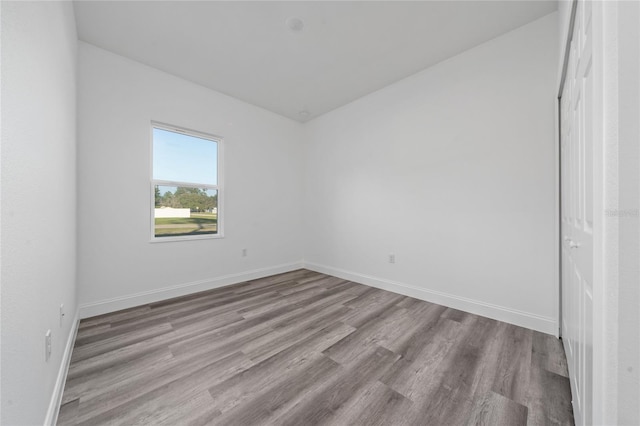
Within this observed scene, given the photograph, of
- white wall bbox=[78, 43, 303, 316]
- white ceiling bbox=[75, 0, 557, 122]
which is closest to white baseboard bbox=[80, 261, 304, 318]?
white wall bbox=[78, 43, 303, 316]

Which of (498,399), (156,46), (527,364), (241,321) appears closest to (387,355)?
(498,399)

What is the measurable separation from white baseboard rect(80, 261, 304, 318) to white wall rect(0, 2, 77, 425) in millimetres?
1184

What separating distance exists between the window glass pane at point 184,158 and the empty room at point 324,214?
0.03 meters

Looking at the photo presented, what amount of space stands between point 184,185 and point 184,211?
0.36 metres

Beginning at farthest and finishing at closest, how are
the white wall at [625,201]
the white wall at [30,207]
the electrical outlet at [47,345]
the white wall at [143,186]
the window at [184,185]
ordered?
the window at [184,185], the white wall at [143,186], the electrical outlet at [47,345], the white wall at [30,207], the white wall at [625,201]

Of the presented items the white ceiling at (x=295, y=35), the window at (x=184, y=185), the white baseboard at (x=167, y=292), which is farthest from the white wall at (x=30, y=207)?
the window at (x=184, y=185)

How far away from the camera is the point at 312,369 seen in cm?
166

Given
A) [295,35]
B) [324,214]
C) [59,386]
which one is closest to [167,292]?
[59,386]

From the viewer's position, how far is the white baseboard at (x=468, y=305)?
215 centimetres

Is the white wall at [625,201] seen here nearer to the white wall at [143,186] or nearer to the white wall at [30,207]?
the white wall at [30,207]

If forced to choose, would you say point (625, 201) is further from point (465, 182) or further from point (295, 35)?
point (295, 35)

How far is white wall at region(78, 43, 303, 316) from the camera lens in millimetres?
2516

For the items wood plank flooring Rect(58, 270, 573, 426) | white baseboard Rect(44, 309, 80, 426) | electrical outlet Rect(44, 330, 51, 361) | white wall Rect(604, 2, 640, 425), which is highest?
white wall Rect(604, 2, 640, 425)

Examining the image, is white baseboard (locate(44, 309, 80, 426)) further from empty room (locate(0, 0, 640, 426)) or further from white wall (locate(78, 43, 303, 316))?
white wall (locate(78, 43, 303, 316))
